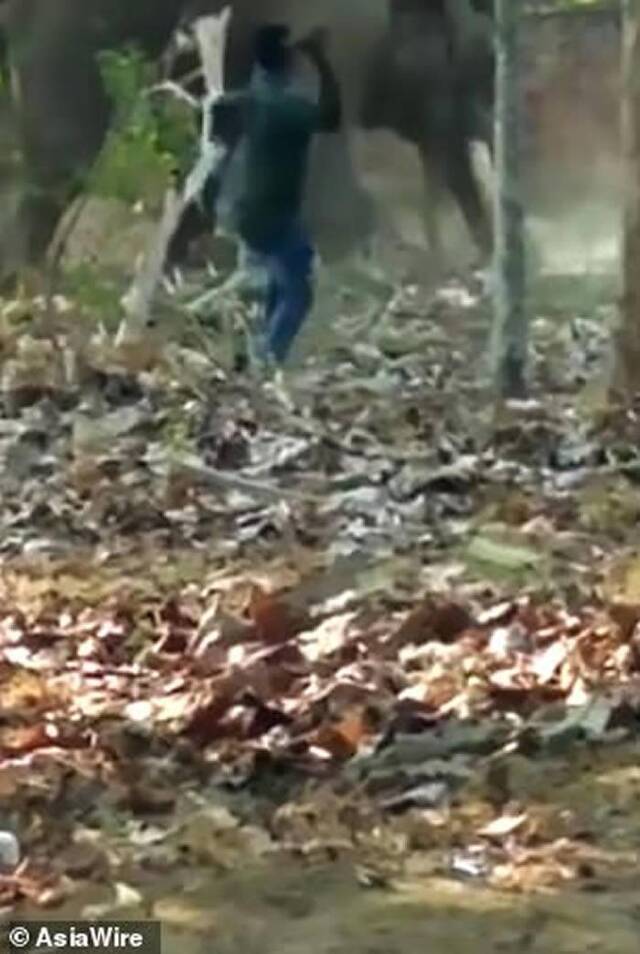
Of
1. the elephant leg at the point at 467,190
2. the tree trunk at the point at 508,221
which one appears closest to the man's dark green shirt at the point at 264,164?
the tree trunk at the point at 508,221

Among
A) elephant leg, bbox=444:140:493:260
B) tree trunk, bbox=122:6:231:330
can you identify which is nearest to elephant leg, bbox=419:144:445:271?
elephant leg, bbox=444:140:493:260

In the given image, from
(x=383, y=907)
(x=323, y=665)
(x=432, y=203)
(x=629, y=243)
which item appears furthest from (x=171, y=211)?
(x=383, y=907)

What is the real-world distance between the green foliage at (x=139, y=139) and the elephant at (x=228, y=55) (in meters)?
3.38

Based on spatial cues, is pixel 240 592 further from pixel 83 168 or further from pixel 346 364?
pixel 83 168

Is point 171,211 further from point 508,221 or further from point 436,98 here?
point 436,98

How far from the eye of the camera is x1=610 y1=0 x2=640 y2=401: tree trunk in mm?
8328

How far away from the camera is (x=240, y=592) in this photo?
623 centimetres

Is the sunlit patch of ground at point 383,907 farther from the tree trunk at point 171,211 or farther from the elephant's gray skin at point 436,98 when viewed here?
the elephant's gray skin at point 436,98

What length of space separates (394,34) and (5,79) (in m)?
2.17

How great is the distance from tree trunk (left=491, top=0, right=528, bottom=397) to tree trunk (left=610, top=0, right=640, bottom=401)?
0.34 metres

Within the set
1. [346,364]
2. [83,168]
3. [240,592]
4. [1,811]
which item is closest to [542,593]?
[240,592]

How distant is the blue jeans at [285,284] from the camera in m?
10.5

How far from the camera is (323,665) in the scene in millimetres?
5223

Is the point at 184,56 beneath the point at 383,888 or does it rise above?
above
